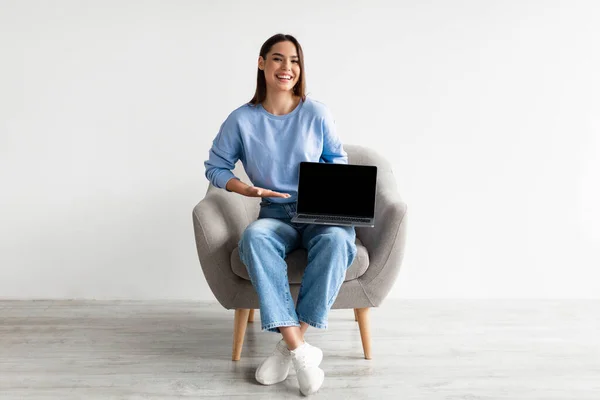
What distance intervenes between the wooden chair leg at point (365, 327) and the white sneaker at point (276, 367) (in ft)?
1.04

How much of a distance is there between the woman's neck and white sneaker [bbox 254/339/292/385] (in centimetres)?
83

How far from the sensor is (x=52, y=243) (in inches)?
125

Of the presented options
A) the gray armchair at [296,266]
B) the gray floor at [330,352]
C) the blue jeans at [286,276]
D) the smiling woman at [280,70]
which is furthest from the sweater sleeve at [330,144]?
the gray floor at [330,352]

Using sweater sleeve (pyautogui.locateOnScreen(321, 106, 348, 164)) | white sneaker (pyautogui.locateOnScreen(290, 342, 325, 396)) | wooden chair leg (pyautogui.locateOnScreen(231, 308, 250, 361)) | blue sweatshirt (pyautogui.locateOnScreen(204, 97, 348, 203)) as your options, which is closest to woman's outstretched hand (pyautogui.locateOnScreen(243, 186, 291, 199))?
blue sweatshirt (pyautogui.locateOnScreen(204, 97, 348, 203))

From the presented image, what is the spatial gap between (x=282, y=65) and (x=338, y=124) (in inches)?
31.4

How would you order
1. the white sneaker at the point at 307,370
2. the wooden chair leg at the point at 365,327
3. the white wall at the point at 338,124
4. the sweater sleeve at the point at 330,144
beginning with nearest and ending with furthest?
the white sneaker at the point at 307,370
the wooden chair leg at the point at 365,327
the sweater sleeve at the point at 330,144
the white wall at the point at 338,124

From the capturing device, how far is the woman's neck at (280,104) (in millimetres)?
2459

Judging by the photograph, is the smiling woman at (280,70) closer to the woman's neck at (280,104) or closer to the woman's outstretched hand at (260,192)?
the woman's neck at (280,104)

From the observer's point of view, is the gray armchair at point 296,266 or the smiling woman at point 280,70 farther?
the smiling woman at point 280,70

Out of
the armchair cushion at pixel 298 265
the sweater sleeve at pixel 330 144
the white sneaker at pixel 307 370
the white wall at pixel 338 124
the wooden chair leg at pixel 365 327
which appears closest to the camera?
the white sneaker at pixel 307 370

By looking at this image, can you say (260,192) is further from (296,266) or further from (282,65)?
(282,65)

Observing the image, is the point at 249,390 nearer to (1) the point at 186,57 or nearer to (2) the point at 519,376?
(2) the point at 519,376

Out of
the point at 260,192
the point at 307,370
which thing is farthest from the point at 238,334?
the point at 260,192

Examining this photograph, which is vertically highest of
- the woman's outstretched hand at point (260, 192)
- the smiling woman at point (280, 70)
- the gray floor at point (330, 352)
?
the smiling woman at point (280, 70)
